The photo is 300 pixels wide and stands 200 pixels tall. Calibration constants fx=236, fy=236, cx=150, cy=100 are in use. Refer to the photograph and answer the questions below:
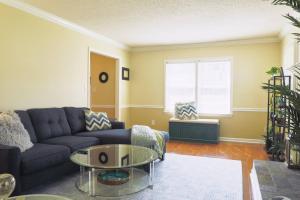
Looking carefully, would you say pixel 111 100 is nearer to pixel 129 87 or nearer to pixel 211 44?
pixel 129 87

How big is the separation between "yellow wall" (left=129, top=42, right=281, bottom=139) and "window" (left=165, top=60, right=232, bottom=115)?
147mm

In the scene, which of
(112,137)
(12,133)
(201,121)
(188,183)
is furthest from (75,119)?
(201,121)

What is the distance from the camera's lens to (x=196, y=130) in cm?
529

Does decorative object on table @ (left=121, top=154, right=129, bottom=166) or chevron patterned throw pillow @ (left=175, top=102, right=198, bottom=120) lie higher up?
chevron patterned throw pillow @ (left=175, top=102, right=198, bottom=120)

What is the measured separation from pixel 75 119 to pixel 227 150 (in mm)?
2908

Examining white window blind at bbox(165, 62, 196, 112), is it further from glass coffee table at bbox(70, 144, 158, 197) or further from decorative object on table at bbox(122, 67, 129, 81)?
glass coffee table at bbox(70, 144, 158, 197)

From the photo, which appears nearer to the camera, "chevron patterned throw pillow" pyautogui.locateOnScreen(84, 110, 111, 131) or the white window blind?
"chevron patterned throw pillow" pyautogui.locateOnScreen(84, 110, 111, 131)

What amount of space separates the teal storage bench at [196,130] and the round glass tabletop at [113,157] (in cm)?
259

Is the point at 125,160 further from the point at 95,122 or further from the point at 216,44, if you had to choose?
the point at 216,44

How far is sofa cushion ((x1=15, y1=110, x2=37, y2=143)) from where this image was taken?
3029mm

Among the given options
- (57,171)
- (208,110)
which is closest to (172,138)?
(208,110)

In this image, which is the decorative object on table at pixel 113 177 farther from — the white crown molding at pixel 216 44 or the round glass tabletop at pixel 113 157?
the white crown molding at pixel 216 44

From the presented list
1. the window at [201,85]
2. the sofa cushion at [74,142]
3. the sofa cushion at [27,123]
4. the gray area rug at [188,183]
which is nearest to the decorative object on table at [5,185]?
the gray area rug at [188,183]

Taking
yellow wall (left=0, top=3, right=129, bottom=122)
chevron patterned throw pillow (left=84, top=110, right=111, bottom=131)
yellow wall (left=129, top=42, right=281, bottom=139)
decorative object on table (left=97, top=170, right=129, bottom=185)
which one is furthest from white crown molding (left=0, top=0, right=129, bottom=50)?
decorative object on table (left=97, top=170, right=129, bottom=185)
